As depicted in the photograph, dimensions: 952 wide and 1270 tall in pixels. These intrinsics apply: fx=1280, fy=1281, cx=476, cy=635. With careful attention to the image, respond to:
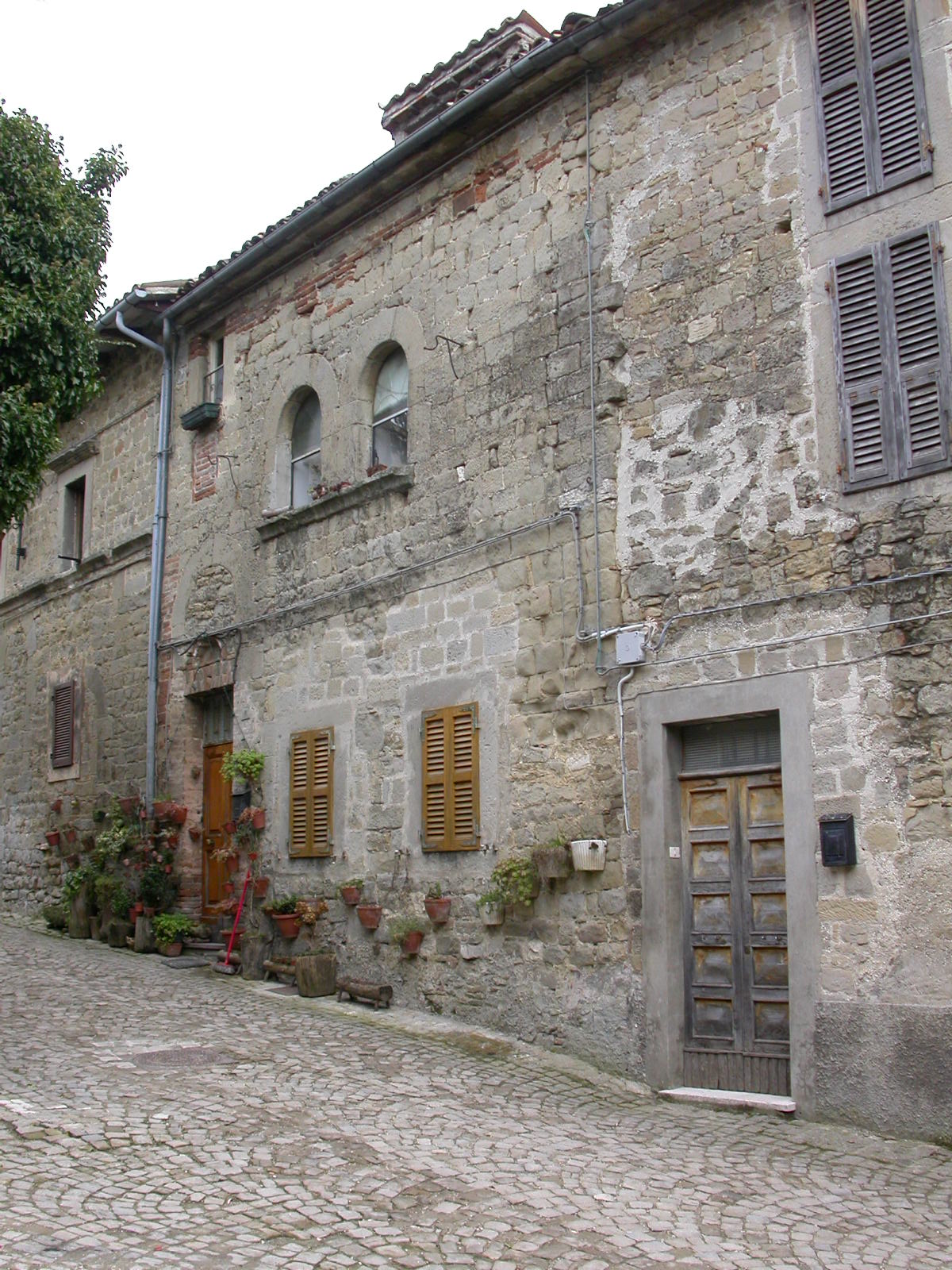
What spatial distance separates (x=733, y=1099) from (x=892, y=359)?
165 inches

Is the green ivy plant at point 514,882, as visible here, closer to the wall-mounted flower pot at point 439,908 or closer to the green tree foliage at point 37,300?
the wall-mounted flower pot at point 439,908

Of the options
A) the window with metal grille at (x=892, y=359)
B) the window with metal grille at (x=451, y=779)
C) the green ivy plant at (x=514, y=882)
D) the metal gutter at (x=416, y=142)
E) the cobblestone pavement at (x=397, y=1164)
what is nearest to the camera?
the cobblestone pavement at (x=397, y=1164)

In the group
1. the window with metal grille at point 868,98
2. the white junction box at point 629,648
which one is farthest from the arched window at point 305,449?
the window with metal grille at point 868,98

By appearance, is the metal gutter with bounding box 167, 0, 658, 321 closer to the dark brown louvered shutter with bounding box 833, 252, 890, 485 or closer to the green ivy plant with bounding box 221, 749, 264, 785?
the dark brown louvered shutter with bounding box 833, 252, 890, 485

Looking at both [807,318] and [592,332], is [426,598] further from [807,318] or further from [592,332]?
[807,318]

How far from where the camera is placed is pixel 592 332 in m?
8.57

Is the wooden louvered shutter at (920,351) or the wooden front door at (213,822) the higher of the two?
the wooden louvered shutter at (920,351)

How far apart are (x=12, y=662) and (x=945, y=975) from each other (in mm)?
12685

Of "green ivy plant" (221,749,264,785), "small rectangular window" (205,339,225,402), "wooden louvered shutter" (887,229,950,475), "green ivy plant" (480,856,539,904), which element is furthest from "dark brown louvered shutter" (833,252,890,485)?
"small rectangular window" (205,339,225,402)

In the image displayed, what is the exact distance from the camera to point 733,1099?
7078mm

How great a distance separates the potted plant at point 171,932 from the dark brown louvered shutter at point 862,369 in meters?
7.44

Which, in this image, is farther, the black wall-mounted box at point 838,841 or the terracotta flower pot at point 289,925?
the terracotta flower pot at point 289,925

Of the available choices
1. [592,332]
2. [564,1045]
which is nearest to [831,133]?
[592,332]

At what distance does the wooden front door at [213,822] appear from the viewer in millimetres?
12094
